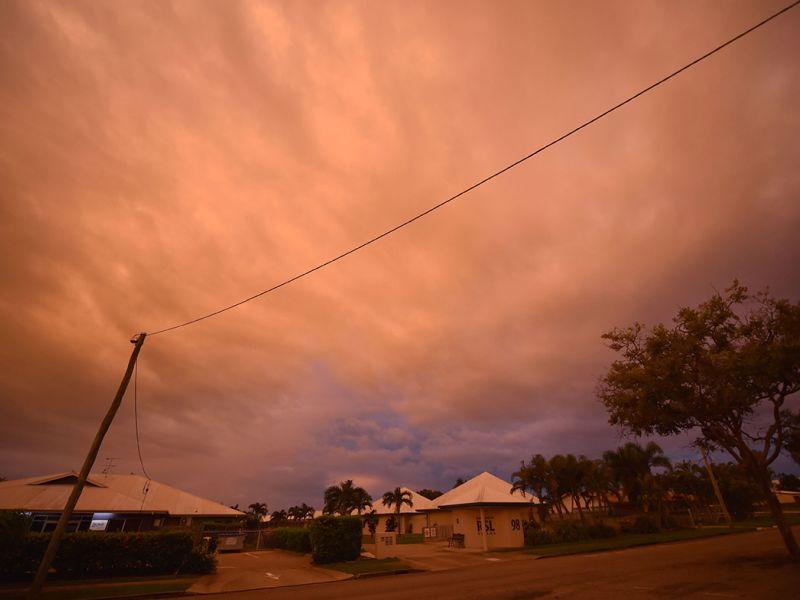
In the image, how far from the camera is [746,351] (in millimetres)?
18422

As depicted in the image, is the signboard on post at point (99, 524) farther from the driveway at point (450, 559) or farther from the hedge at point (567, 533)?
the hedge at point (567, 533)

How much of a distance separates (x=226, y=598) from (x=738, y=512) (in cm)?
6993

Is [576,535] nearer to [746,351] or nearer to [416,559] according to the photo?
[416,559]

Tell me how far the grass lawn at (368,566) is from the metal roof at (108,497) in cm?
1852

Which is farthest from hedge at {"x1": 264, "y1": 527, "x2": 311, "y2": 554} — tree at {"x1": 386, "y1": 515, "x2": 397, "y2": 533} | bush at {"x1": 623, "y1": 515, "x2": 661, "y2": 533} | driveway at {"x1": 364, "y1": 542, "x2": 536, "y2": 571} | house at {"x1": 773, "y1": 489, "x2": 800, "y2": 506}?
house at {"x1": 773, "y1": 489, "x2": 800, "y2": 506}

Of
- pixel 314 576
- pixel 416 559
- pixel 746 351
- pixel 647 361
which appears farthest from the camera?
pixel 416 559

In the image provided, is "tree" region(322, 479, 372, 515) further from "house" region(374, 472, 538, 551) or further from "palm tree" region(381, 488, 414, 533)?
"house" region(374, 472, 538, 551)

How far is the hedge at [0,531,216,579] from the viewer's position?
18.0 metres

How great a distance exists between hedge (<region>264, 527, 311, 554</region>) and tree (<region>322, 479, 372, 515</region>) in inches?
617

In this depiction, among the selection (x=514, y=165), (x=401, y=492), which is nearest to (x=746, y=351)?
(x=514, y=165)

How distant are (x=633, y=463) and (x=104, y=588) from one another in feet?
191

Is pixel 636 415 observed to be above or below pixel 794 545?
above

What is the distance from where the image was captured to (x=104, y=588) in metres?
16.2

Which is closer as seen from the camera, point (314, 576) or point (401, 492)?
point (314, 576)
